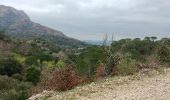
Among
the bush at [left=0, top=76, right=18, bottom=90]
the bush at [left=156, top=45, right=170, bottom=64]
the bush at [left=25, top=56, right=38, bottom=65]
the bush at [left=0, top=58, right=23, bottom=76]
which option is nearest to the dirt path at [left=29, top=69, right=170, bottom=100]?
the bush at [left=156, top=45, right=170, bottom=64]

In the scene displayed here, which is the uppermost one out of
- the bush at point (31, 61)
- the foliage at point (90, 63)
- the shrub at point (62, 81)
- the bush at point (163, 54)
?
the bush at point (163, 54)

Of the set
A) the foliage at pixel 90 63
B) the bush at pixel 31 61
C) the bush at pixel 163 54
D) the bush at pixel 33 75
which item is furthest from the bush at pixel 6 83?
the bush at pixel 163 54

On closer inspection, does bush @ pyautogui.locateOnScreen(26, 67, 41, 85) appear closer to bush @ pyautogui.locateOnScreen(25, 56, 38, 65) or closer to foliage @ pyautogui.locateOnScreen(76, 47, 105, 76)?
foliage @ pyautogui.locateOnScreen(76, 47, 105, 76)

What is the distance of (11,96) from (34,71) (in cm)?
2707

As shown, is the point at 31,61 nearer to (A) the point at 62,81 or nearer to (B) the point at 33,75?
(B) the point at 33,75

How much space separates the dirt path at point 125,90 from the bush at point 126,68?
1.36m

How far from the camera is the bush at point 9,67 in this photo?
65.1 metres

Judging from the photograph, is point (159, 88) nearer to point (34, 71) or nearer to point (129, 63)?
point (129, 63)

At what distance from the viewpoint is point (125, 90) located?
12656mm

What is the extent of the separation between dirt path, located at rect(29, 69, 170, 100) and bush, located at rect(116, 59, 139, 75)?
4.47ft

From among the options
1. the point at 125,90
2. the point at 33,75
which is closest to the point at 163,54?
the point at 125,90

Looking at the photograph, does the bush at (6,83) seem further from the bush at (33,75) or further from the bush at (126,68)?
the bush at (126,68)

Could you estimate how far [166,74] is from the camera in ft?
49.2

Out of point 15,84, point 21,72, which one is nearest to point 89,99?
point 15,84
